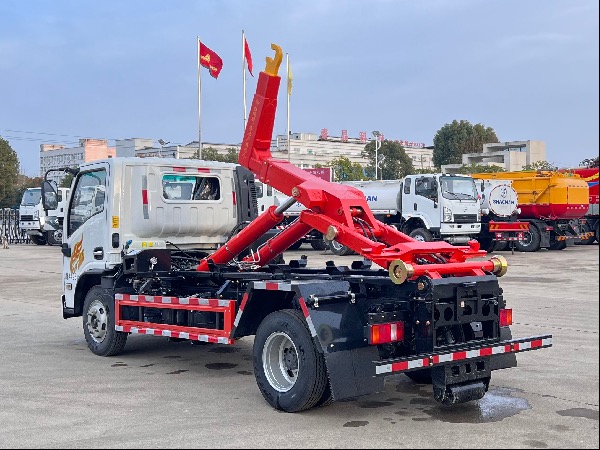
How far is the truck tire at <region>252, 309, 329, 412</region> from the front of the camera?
6676mm

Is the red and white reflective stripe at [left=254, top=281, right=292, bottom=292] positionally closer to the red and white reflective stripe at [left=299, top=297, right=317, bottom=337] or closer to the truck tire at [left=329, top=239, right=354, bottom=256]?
the red and white reflective stripe at [left=299, top=297, right=317, bottom=337]

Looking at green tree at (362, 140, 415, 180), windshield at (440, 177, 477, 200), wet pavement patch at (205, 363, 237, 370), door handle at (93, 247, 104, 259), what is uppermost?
green tree at (362, 140, 415, 180)

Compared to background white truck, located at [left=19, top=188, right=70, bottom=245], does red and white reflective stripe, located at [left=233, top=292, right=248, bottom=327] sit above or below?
below

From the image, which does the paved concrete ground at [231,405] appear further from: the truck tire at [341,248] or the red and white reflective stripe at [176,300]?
the truck tire at [341,248]

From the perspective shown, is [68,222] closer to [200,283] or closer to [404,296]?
[200,283]

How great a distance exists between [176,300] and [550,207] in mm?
22013

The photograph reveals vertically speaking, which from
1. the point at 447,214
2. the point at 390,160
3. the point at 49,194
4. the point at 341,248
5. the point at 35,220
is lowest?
the point at 341,248

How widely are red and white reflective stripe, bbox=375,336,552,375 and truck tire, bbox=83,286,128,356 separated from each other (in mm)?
4331

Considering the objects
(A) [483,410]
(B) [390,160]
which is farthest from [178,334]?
(B) [390,160]

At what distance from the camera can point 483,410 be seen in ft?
22.7

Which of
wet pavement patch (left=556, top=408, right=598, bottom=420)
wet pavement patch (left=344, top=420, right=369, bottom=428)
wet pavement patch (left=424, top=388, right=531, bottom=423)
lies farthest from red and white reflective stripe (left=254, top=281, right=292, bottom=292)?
wet pavement patch (left=556, top=408, right=598, bottom=420)

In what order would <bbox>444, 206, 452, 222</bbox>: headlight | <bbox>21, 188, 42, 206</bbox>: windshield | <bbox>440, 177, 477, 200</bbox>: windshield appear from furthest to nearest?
<bbox>21, 188, 42, 206</bbox>: windshield
<bbox>440, 177, 477, 200</bbox>: windshield
<bbox>444, 206, 452, 222</bbox>: headlight

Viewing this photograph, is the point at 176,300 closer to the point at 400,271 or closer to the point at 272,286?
the point at 272,286

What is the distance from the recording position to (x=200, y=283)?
9195 mm
